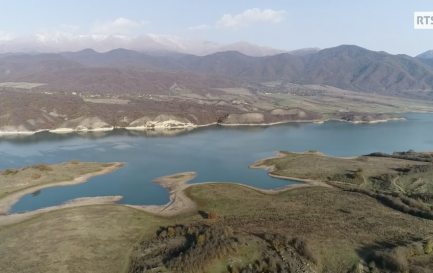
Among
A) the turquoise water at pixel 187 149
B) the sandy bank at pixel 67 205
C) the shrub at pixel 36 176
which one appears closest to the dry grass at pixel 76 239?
the sandy bank at pixel 67 205

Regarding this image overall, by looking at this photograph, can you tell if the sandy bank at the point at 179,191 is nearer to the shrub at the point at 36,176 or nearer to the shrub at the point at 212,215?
the shrub at the point at 212,215

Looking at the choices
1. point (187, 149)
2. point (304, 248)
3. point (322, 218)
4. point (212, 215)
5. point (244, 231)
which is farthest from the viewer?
point (187, 149)

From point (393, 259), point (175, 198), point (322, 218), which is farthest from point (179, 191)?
point (393, 259)

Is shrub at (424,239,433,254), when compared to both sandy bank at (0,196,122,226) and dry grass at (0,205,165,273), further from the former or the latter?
sandy bank at (0,196,122,226)

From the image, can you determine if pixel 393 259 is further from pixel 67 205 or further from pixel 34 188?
→ pixel 34 188

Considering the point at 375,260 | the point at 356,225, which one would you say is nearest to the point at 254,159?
the point at 356,225

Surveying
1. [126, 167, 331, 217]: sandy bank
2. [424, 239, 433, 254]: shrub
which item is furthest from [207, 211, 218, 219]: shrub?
[424, 239, 433, 254]: shrub

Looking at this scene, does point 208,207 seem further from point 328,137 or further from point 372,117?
point 372,117
